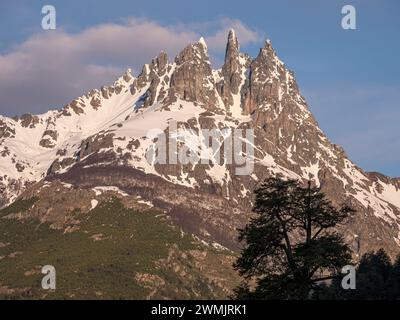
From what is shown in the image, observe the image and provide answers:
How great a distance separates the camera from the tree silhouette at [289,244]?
73938 mm

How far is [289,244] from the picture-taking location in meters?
75.4

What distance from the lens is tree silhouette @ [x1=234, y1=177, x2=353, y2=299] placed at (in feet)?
243

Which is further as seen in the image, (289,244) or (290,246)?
(290,246)

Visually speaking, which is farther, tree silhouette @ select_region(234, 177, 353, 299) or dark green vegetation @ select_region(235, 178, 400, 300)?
tree silhouette @ select_region(234, 177, 353, 299)

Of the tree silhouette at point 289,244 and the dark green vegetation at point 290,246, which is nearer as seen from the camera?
the dark green vegetation at point 290,246

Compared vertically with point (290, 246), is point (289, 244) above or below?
above

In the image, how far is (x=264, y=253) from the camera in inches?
3017
